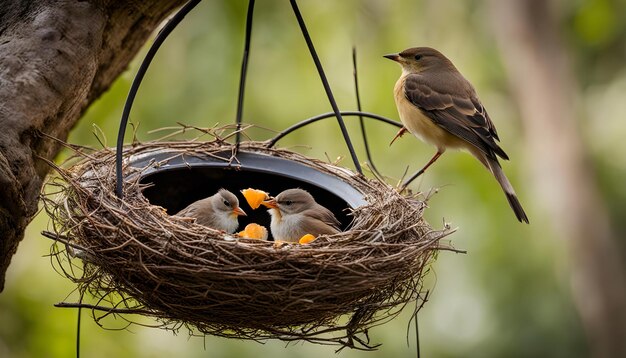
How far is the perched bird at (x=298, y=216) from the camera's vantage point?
416 cm

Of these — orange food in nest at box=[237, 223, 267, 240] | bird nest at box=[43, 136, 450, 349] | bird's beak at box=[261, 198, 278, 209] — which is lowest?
bird nest at box=[43, 136, 450, 349]

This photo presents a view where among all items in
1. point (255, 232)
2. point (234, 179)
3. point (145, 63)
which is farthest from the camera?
point (234, 179)

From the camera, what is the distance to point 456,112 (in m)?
5.28

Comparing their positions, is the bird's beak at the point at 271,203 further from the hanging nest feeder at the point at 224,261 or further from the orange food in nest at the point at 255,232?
the hanging nest feeder at the point at 224,261

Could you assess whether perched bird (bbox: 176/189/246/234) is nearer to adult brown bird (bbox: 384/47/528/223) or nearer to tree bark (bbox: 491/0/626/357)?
adult brown bird (bbox: 384/47/528/223)

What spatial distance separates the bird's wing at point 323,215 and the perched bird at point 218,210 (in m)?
0.36

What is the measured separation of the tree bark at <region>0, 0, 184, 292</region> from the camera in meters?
3.84

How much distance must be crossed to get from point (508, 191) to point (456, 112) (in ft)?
2.09

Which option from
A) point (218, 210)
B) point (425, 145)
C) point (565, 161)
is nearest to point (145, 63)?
point (218, 210)

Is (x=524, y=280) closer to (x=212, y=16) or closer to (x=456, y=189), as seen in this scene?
(x=456, y=189)

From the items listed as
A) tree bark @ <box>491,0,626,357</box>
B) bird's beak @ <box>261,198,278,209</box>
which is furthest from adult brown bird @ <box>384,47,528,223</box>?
tree bark @ <box>491,0,626,357</box>

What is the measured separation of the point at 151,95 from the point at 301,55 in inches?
68.8

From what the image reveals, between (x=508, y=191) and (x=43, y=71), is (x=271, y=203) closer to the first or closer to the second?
(x=43, y=71)

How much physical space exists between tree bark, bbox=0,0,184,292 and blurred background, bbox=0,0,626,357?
2.39m
